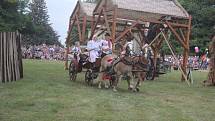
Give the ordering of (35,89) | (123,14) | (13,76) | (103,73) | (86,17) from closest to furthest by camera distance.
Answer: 1. (35,89)
2. (103,73)
3. (13,76)
4. (123,14)
5. (86,17)

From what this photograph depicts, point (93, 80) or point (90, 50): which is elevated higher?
point (90, 50)

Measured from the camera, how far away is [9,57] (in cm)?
1784

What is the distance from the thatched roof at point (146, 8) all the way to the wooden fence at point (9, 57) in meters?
4.89

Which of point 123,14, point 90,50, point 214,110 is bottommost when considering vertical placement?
point 214,110

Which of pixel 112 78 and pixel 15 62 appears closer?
pixel 112 78

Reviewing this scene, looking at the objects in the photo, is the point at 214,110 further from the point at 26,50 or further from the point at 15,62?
the point at 26,50

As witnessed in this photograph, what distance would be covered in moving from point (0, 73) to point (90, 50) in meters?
3.41

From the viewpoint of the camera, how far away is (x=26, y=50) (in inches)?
2160

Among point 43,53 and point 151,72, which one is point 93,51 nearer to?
point 151,72

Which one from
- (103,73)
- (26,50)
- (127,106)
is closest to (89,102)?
(127,106)

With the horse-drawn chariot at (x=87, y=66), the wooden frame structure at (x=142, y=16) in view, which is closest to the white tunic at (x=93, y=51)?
the horse-drawn chariot at (x=87, y=66)

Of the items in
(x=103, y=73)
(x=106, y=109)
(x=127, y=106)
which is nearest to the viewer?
(x=106, y=109)

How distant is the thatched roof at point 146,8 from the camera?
21406mm

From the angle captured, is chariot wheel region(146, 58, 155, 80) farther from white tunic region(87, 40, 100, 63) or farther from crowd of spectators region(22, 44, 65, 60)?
crowd of spectators region(22, 44, 65, 60)
